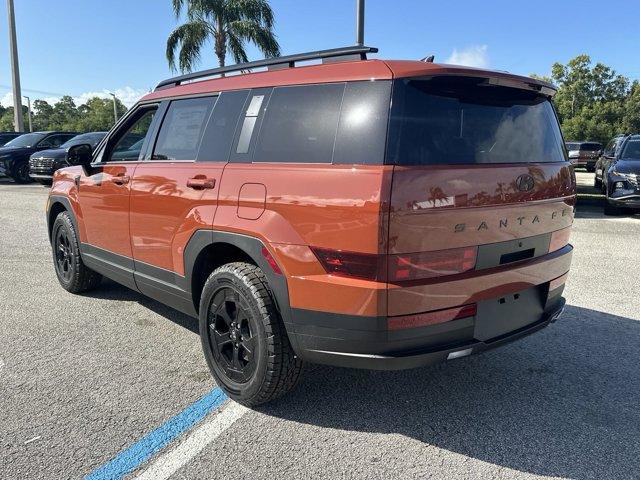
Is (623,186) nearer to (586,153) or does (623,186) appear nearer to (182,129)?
(182,129)

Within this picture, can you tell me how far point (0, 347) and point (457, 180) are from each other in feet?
11.4

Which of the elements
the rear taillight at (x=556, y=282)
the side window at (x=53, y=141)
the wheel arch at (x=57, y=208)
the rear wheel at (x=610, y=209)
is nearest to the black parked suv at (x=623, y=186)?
the rear wheel at (x=610, y=209)

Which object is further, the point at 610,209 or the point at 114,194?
the point at 610,209

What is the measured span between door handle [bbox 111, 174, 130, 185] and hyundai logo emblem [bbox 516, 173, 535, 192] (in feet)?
8.94

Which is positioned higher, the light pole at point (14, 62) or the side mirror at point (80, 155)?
the light pole at point (14, 62)

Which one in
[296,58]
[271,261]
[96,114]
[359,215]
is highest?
[96,114]

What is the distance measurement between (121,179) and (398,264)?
2537 mm

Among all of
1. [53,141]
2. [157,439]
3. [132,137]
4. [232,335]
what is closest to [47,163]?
[53,141]

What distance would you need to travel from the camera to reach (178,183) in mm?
3377

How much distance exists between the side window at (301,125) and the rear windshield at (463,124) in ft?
1.17

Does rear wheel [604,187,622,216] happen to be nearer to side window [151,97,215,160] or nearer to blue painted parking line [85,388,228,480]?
side window [151,97,215,160]

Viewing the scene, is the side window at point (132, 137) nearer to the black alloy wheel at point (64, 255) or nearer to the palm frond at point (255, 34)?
the black alloy wheel at point (64, 255)

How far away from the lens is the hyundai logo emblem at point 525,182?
275 centimetres

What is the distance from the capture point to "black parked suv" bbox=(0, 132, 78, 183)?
16.7 metres
